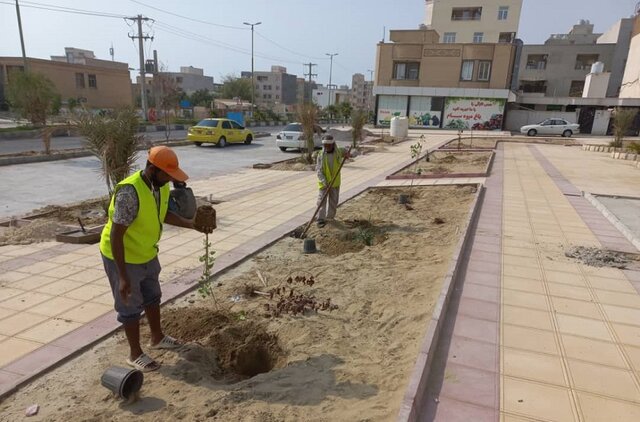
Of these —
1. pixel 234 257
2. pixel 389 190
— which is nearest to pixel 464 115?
pixel 389 190

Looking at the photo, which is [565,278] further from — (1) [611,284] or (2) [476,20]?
(2) [476,20]

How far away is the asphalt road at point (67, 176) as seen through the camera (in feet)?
27.5

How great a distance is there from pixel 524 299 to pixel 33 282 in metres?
5.06

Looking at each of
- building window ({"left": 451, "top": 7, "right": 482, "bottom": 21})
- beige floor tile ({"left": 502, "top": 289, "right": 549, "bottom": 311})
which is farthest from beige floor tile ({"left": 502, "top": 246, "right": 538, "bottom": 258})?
building window ({"left": 451, "top": 7, "right": 482, "bottom": 21})

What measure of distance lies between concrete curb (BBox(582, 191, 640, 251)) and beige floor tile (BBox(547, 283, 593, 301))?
6.59ft

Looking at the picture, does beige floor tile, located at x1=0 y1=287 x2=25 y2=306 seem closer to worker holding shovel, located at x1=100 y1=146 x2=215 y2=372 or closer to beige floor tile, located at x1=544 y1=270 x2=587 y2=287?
worker holding shovel, located at x1=100 y1=146 x2=215 y2=372

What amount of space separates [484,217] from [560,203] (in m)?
2.46

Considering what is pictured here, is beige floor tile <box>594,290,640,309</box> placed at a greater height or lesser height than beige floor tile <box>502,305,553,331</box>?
greater

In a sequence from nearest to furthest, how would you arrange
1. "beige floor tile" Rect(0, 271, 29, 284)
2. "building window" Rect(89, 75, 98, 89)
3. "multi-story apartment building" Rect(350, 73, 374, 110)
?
"beige floor tile" Rect(0, 271, 29, 284) → "building window" Rect(89, 75, 98, 89) → "multi-story apartment building" Rect(350, 73, 374, 110)

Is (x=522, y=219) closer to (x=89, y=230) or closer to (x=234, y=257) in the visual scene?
(x=234, y=257)

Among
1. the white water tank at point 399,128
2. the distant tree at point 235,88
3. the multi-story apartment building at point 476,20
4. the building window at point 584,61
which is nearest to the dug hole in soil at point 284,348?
the white water tank at point 399,128

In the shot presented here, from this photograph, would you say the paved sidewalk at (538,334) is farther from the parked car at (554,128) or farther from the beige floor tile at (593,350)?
the parked car at (554,128)

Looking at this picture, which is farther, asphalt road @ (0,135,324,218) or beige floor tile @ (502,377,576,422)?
asphalt road @ (0,135,324,218)

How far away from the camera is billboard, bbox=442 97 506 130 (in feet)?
121
